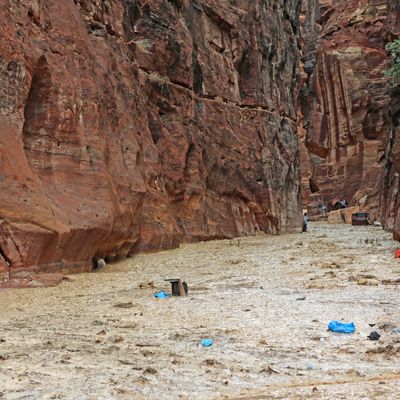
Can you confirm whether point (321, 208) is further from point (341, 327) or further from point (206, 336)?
point (206, 336)

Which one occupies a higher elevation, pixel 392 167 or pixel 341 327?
pixel 392 167

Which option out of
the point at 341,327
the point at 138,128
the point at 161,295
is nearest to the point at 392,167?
the point at 138,128

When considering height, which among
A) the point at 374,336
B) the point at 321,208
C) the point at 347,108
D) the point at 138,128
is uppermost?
the point at 347,108

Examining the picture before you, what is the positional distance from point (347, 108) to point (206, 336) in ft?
192

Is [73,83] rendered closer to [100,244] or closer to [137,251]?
[100,244]

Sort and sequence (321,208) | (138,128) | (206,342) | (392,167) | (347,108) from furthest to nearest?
(347,108), (321,208), (392,167), (138,128), (206,342)

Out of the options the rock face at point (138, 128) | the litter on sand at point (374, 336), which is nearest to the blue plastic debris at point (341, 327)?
the litter on sand at point (374, 336)

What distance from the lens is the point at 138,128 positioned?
57.3 feet

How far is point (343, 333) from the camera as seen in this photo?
5547 mm

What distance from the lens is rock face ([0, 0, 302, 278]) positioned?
10.9m

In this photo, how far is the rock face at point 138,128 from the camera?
35.6ft

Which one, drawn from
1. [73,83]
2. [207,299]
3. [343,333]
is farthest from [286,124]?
[343,333]

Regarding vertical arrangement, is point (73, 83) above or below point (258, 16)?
below

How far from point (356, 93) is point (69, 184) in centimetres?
5342
